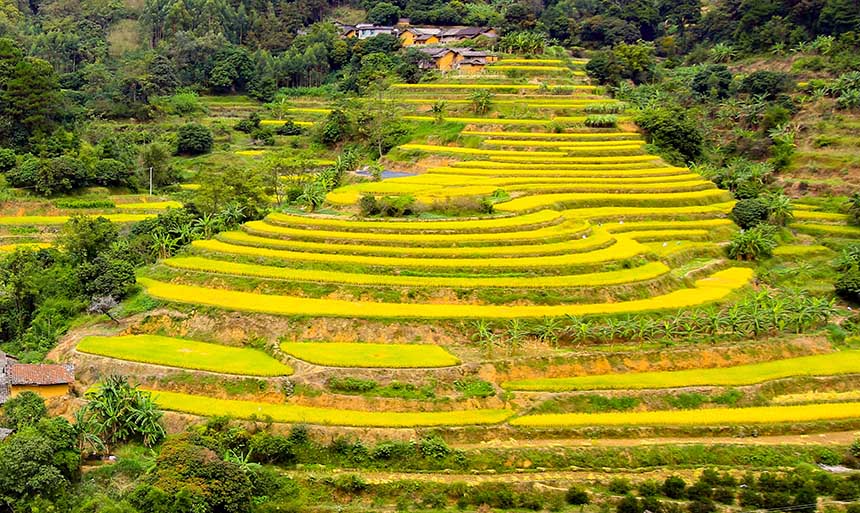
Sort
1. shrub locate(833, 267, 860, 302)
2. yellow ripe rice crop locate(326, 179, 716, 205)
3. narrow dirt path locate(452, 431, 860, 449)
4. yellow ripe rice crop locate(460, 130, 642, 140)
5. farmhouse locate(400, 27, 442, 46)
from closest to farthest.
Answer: narrow dirt path locate(452, 431, 860, 449)
shrub locate(833, 267, 860, 302)
yellow ripe rice crop locate(326, 179, 716, 205)
yellow ripe rice crop locate(460, 130, 642, 140)
farmhouse locate(400, 27, 442, 46)

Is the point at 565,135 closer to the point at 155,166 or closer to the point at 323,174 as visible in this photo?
the point at 323,174

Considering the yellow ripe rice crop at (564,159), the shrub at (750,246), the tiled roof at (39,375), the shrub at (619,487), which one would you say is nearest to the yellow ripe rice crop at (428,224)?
the shrub at (750,246)

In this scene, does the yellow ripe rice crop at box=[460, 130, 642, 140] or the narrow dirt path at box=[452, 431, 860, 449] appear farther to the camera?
the yellow ripe rice crop at box=[460, 130, 642, 140]

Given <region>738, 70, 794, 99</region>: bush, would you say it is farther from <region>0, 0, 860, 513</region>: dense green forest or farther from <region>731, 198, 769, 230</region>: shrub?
<region>731, 198, 769, 230</region>: shrub

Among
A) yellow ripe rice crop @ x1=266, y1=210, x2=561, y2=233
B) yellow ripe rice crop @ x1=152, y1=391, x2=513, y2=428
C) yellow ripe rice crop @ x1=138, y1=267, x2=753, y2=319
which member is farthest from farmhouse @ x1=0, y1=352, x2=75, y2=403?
yellow ripe rice crop @ x1=266, y1=210, x2=561, y2=233

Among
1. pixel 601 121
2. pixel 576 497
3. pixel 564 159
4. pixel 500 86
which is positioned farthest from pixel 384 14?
pixel 576 497

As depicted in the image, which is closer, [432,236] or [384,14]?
[432,236]

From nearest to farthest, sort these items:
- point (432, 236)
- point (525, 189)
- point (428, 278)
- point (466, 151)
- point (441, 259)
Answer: point (428, 278) → point (441, 259) → point (432, 236) → point (525, 189) → point (466, 151)

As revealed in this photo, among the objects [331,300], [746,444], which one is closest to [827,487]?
[746,444]
